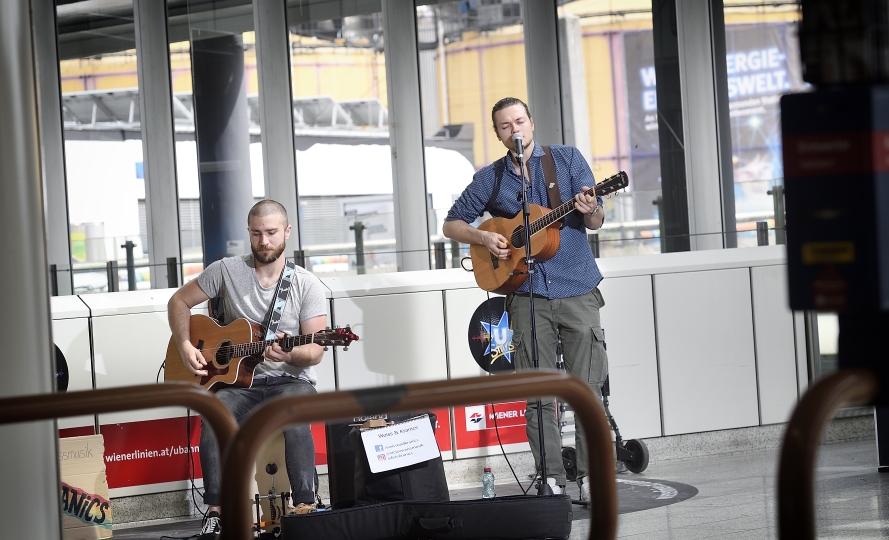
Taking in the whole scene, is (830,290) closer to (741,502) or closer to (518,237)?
(518,237)

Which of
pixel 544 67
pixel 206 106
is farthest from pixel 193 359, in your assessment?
pixel 206 106

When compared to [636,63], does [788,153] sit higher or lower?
lower

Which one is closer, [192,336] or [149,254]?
[192,336]

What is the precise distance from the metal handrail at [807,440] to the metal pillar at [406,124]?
7.24 meters

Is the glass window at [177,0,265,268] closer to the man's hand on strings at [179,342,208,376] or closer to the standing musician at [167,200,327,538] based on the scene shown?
the standing musician at [167,200,327,538]

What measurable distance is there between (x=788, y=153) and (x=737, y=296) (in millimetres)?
4984

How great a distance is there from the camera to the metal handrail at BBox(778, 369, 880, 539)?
148cm

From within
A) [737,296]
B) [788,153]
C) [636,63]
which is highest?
[636,63]

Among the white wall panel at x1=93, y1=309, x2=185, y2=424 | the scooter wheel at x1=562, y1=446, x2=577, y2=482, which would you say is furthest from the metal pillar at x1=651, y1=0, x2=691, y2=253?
the white wall panel at x1=93, y1=309, x2=185, y2=424

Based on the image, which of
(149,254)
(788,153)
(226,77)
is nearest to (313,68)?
(226,77)

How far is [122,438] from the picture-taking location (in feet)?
17.9

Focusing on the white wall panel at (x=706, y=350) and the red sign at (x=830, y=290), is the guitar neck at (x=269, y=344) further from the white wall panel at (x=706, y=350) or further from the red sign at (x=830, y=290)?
the red sign at (x=830, y=290)

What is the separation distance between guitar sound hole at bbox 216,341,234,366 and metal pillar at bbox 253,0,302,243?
423 cm

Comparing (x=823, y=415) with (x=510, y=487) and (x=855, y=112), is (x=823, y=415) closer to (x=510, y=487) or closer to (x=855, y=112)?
(x=855, y=112)
